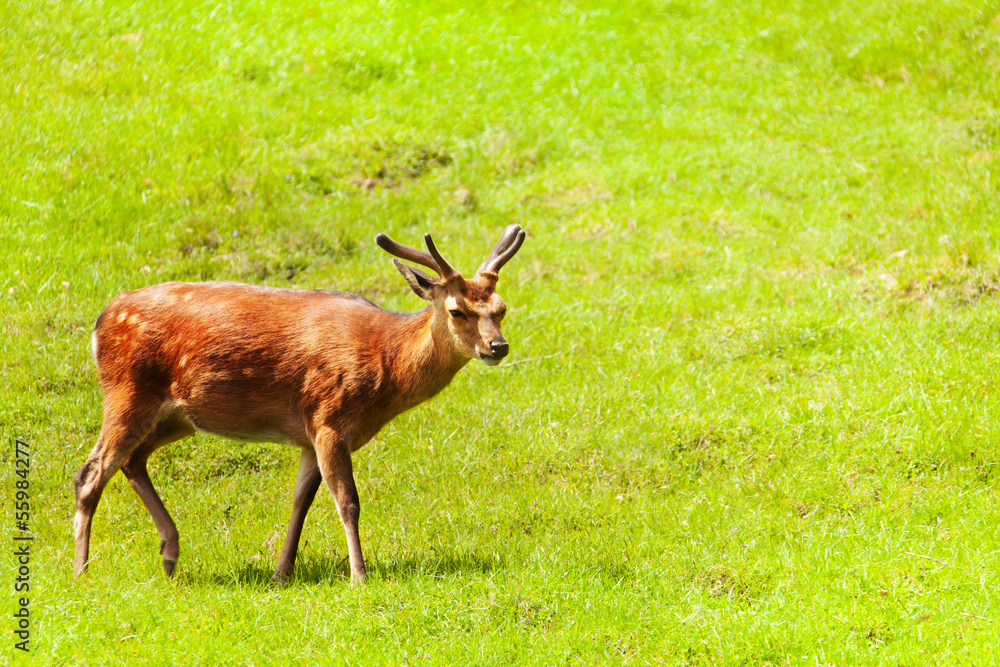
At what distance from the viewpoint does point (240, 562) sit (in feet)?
21.3

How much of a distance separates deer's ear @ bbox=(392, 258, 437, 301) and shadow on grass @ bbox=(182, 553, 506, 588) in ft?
5.50

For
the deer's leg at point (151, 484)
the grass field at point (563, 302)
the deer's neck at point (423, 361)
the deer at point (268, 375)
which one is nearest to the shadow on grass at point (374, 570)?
the grass field at point (563, 302)

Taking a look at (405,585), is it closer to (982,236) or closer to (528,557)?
(528,557)

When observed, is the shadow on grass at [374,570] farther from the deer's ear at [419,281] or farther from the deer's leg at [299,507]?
the deer's ear at [419,281]

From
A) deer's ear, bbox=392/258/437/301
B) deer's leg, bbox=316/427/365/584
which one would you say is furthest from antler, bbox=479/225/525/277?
deer's leg, bbox=316/427/365/584

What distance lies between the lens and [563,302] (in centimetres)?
1005

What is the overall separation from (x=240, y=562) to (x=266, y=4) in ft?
36.6

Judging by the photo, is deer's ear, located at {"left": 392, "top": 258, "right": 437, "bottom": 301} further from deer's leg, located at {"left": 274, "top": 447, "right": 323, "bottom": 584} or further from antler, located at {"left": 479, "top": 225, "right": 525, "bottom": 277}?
deer's leg, located at {"left": 274, "top": 447, "right": 323, "bottom": 584}

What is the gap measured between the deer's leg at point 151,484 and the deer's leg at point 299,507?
69 centimetres

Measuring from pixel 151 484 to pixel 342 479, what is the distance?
4.73ft

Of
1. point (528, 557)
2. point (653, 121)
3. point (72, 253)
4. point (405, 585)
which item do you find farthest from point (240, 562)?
point (653, 121)

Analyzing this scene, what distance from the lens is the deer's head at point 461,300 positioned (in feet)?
19.2

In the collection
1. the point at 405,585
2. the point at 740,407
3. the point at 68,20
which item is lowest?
the point at 740,407

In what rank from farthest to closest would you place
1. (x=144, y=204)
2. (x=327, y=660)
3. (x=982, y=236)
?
(x=144, y=204), (x=982, y=236), (x=327, y=660)
